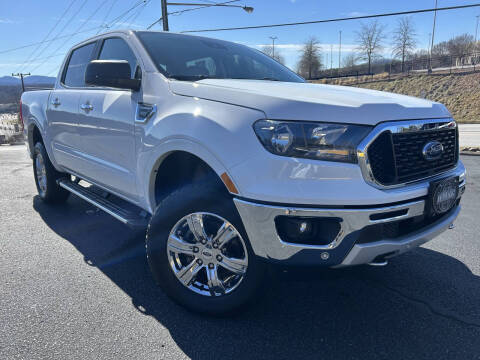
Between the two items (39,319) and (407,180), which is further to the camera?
(39,319)

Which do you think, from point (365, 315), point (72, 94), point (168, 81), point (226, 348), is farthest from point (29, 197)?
point (365, 315)

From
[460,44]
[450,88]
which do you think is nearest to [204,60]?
[450,88]

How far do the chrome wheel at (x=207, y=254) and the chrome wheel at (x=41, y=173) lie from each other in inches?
123

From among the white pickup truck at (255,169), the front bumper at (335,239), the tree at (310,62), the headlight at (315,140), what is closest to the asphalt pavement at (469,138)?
the white pickup truck at (255,169)

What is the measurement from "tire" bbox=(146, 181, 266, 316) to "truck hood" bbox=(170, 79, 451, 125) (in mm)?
524

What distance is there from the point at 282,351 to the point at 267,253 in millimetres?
567

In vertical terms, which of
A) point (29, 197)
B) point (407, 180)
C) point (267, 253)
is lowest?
point (29, 197)

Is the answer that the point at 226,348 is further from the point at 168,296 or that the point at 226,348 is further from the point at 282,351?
the point at 168,296

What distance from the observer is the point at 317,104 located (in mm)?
1943

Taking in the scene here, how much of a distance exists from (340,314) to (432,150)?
116 cm

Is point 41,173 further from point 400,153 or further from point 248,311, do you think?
point 400,153

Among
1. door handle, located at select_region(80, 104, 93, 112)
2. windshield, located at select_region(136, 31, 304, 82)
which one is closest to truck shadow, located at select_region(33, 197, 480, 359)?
door handle, located at select_region(80, 104, 93, 112)

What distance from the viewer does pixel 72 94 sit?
3.82 metres

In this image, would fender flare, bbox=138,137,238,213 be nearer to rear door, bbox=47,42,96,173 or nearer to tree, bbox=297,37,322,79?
rear door, bbox=47,42,96,173
